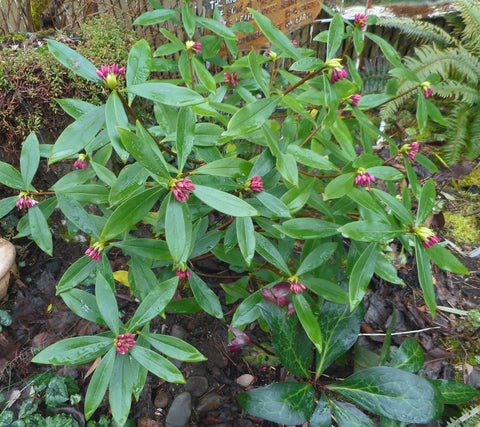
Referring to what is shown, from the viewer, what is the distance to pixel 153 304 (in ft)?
3.99

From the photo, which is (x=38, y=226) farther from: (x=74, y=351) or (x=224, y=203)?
(x=224, y=203)

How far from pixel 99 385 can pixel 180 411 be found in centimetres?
75

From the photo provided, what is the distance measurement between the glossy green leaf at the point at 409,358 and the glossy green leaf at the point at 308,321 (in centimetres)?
47

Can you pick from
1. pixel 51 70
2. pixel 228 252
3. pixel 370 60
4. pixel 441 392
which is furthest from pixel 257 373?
pixel 370 60

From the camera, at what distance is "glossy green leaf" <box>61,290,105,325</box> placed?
1339 mm

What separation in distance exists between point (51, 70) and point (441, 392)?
264 cm

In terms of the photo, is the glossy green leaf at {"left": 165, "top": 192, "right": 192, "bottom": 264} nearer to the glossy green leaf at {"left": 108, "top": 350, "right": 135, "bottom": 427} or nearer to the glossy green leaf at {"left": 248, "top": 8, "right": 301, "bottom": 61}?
the glossy green leaf at {"left": 108, "top": 350, "right": 135, "bottom": 427}

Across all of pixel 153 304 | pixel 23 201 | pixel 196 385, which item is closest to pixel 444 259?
pixel 153 304

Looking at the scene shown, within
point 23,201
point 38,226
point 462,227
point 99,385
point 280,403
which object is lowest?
point 462,227

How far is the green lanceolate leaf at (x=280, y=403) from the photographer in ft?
Result: 4.47

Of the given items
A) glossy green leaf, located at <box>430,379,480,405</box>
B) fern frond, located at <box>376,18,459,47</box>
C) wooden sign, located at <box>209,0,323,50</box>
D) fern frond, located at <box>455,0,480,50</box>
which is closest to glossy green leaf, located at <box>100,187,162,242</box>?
glossy green leaf, located at <box>430,379,480,405</box>

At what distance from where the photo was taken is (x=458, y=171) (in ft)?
9.79

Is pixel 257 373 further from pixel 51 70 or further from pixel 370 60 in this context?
pixel 370 60

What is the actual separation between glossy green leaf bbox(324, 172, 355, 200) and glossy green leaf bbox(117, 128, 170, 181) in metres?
0.57
